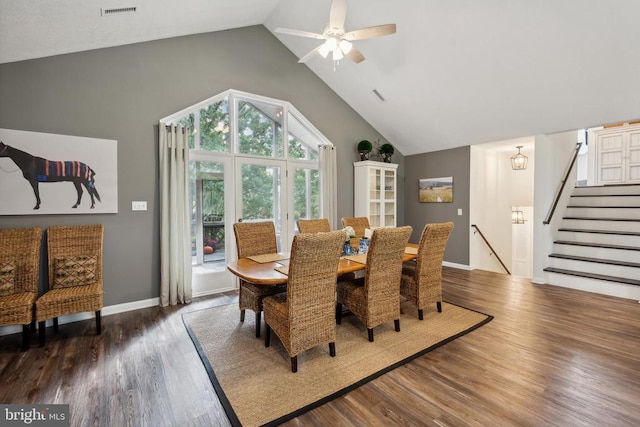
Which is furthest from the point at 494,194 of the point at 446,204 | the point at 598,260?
the point at 598,260

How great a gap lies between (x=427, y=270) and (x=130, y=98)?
402 centimetres

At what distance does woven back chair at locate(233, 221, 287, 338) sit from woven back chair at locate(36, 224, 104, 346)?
1402mm

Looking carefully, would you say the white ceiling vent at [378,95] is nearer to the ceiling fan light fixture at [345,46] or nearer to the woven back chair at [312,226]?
the ceiling fan light fixture at [345,46]

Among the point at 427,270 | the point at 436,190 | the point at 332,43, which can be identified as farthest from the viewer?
the point at 436,190

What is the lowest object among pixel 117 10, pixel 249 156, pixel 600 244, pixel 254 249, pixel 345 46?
pixel 600 244

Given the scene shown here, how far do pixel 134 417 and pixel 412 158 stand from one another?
6271 millimetres

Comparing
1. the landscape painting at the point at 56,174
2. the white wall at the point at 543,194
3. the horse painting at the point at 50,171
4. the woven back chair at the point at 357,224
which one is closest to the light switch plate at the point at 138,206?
the landscape painting at the point at 56,174

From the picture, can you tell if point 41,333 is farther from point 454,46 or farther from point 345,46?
point 454,46

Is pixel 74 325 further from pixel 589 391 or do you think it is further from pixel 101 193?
pixel 589 391

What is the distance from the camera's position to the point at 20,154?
9.56ft

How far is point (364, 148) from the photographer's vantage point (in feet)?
18.3

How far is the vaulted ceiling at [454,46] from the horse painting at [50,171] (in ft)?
3.07

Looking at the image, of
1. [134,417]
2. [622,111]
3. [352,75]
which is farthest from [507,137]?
[134,417]

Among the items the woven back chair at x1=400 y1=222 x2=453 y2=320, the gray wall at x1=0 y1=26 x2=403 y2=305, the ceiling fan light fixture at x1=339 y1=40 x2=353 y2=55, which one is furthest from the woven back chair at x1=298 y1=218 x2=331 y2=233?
the ceiling fan light fixture at x1=339 y1=40 x2=353 y2=55
